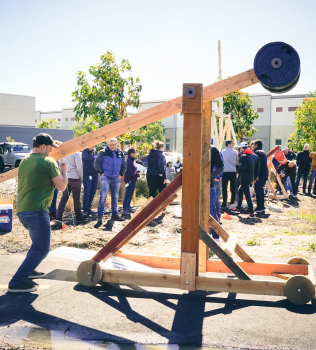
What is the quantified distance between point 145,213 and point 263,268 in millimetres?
1699

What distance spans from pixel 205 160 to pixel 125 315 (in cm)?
198

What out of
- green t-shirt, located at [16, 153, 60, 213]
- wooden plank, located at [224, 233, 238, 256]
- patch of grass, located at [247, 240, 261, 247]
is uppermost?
green t-shirt, located at [16, 153, 60, 213]

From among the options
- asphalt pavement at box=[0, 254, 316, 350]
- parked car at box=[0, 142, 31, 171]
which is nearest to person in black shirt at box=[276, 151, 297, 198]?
asphalt pavement at box=[0, 254, 316, 350]

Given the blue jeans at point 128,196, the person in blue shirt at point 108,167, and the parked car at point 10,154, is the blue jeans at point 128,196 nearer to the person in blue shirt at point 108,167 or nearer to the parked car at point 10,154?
the person in blue shirt at point 108,167

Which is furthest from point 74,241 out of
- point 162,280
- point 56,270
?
point 162,280

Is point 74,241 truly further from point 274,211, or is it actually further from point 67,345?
point 274,211

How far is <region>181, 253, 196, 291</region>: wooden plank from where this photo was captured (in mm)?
3730

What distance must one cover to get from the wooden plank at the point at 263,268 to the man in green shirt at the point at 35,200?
2.08 meters

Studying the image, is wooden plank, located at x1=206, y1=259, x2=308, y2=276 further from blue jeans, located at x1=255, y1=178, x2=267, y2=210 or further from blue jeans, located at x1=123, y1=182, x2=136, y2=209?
blue jeans, located at x1=255, y1=178, x2=267, y2=210

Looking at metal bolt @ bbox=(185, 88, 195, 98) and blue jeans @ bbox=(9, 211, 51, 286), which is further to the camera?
blue jeans @ bbox=(9, 211, 51, 286)

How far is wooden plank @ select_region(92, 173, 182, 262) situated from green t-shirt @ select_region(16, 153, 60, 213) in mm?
857

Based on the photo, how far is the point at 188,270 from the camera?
374 cm

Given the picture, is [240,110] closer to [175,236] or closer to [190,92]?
[175,236]

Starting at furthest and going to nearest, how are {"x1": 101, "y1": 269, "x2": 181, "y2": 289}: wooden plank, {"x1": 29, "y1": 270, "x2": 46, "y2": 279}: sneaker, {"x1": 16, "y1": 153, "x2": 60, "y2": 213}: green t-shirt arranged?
1. {"x1": 29, "y1": 270, "x2": 46, "y2": 279}: sneaker
2. {"x1": 16, "y1": 153, "x2": 60, "y2": 213}: green t-shirt
3. {"x1": 101, "y1": 269, "x2": 181, "y2": 289}: wooden plank
